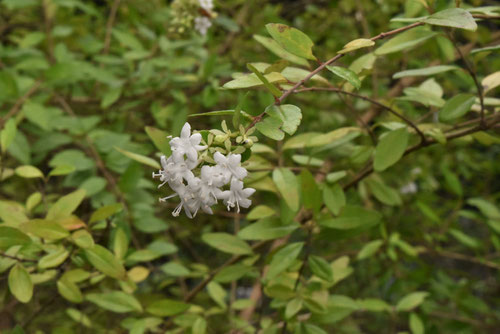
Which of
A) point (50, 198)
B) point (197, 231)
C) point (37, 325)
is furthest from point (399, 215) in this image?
point (37, 325)

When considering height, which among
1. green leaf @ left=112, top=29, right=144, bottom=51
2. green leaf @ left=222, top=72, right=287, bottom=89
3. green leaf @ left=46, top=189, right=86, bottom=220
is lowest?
green leaf @ left=46, top=189, right=86, bottom=220

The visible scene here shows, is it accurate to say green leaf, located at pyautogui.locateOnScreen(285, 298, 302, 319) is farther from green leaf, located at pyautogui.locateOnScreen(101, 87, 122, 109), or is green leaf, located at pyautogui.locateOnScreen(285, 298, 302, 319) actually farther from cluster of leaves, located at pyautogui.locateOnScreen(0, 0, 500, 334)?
green leaf, located at pyautogui.locateOnScreen(101, 87, 122, 109)

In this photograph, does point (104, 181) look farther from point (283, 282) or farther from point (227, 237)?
point (283, 282)

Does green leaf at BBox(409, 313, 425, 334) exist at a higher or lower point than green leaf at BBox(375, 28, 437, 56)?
lower

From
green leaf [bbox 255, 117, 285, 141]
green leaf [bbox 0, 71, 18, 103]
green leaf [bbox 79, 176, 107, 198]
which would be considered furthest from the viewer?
green leaf [bbox 0, 71, 18, 103]

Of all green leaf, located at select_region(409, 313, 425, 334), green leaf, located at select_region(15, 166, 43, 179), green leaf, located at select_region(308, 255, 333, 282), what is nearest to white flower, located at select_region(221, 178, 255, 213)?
green leaf, located at select_region(308, 255, 333, 282)

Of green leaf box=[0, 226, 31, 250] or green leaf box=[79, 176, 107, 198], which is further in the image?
green leaf box=[79, 176, 107, 198]
